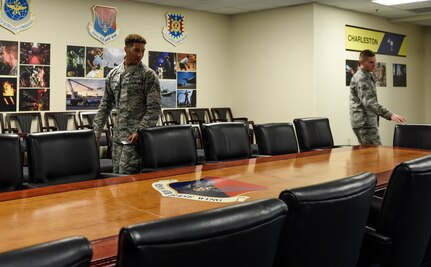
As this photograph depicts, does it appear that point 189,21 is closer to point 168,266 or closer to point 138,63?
point 138,63

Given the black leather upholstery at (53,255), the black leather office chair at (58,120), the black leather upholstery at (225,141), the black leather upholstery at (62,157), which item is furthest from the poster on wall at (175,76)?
the black leather upholstery at (53,255)

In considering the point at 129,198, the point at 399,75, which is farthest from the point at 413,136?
the point at 399,75

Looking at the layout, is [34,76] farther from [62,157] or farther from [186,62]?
[62,157]

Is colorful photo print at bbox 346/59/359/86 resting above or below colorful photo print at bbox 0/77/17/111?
above

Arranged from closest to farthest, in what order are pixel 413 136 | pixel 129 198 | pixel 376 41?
pixel 129 198
pixel 413 136
pixel 376 41

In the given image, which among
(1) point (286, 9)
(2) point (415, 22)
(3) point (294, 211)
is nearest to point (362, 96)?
(1) point (286, 9)

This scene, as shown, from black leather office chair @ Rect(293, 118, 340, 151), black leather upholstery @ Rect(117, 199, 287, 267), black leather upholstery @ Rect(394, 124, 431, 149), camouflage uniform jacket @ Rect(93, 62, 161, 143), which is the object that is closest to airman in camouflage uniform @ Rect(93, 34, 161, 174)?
camouflage uniform jacket @ Rect(93, 62, 161, 143)

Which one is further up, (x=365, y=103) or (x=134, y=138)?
(x=365, y=103)

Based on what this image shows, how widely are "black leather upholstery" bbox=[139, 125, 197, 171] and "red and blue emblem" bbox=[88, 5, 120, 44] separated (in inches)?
161

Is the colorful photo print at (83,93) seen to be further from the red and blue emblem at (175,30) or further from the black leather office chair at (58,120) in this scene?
the red and blue emblem at (175,30)

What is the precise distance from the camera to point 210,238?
928 mm

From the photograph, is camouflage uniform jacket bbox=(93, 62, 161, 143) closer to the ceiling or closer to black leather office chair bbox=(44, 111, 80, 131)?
black leather office chair bbox=(44, 111, 80, 131)

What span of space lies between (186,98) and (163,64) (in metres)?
0.74

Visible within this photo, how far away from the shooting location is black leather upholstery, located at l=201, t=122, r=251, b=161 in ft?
11.1
